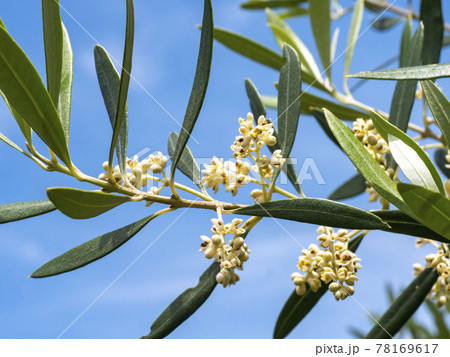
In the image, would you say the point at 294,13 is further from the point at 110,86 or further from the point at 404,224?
the point at 404,224

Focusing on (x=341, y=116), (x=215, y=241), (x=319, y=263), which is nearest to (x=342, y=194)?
(x=341, y=116)

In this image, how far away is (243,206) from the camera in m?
1.41

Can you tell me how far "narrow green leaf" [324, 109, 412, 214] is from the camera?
3.79 feet

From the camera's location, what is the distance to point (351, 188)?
92.0 inches

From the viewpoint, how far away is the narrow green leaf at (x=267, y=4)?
10.1ft

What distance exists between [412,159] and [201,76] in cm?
54

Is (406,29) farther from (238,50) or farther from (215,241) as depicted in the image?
(215,241)

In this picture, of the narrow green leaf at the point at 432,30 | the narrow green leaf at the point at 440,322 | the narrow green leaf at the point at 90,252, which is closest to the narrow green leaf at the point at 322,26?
the narrow green leaf at the point at 432,30

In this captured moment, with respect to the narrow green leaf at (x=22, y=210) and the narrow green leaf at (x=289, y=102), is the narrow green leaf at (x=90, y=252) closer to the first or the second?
the narrow green leaf at (x=22, y=210)

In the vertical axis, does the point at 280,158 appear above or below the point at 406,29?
below

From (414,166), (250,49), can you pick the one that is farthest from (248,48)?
(414,166)

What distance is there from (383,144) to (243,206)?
45 centimetres

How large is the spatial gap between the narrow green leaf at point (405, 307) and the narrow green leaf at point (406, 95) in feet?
1.71

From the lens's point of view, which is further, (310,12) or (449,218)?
(310,12)
